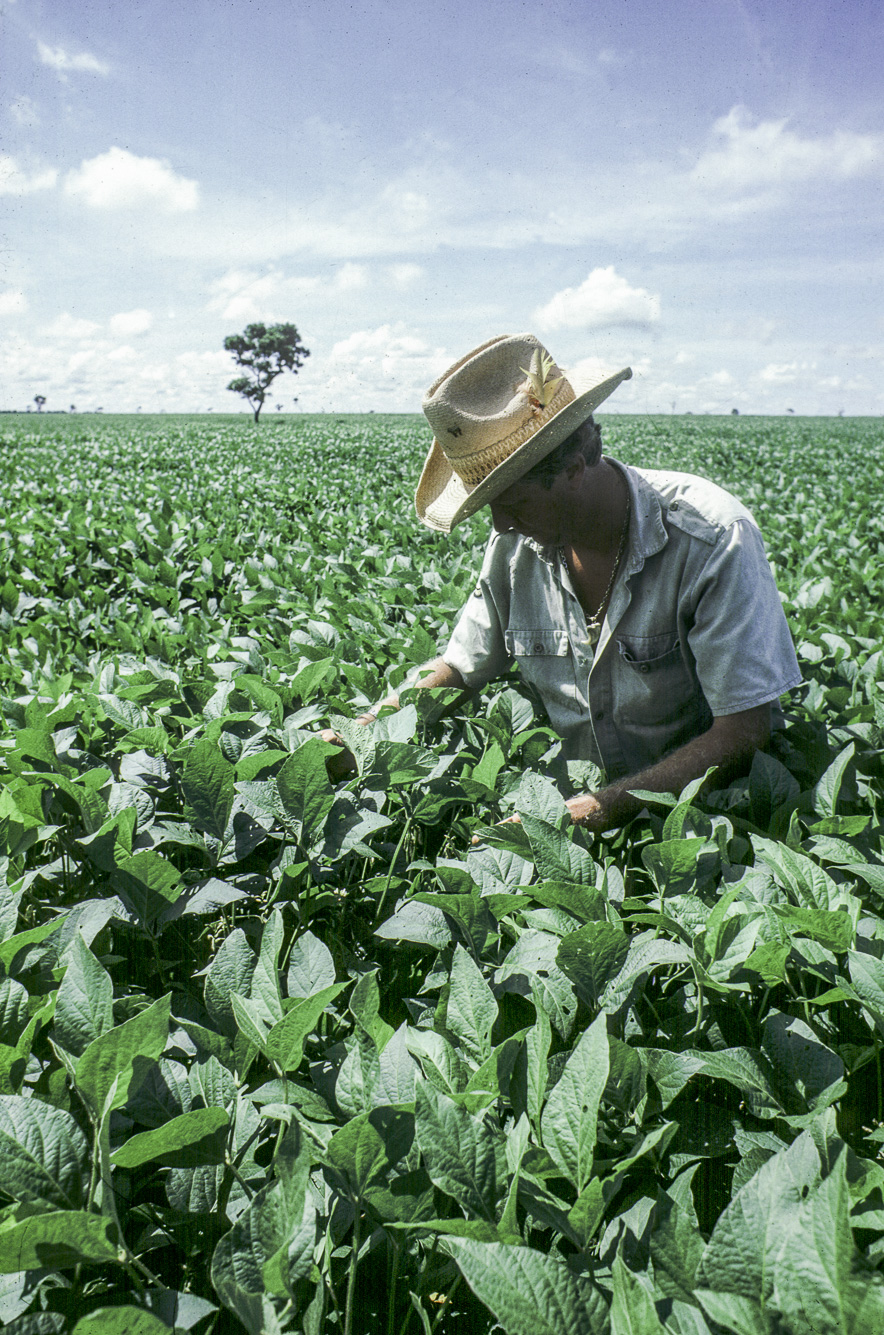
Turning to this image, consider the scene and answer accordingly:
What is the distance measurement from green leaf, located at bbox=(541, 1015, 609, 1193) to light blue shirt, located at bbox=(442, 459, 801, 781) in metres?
1.66

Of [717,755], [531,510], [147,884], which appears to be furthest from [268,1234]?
[531,510]

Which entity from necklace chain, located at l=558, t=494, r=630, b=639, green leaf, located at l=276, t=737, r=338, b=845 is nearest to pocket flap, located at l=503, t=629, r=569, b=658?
necklace chain, located at l=558, t=494, r=630, b=639

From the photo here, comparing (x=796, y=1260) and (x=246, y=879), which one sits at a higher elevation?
(x=796, y=1260)

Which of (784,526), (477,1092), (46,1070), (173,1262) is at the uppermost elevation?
(784,526)

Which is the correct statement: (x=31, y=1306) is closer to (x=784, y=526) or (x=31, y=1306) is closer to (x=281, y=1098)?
A: (x=281, y=1098)

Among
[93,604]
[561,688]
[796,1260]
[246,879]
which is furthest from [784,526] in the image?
[796,1260]

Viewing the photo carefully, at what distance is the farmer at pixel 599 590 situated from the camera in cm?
239

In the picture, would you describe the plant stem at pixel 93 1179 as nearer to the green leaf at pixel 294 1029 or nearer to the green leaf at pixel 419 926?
the green leaf at pixel 294 1029

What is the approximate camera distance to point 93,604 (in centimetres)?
471

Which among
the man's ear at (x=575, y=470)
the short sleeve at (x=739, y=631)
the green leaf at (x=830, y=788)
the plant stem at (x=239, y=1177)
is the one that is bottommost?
A: the plant stem at (x=239, y=1177)

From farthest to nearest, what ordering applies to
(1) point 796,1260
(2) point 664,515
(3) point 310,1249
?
(2) point 664,515, (3) point 310,1249, (1) point 796,1260

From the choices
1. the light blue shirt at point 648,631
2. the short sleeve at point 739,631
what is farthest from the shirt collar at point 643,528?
the short sleeve at point 739,631

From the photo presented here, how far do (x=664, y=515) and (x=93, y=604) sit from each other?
11.3 feet

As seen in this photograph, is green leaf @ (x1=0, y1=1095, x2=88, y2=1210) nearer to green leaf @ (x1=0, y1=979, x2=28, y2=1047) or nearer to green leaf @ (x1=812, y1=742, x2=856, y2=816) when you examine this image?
green leaf @ (x1=0, y1=979, x2=28, y2=1047)
